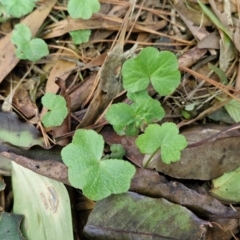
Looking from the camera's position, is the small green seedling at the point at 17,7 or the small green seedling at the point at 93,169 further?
the small green seedling at the point at 17,7

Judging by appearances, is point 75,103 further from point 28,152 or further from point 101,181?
point 101,181

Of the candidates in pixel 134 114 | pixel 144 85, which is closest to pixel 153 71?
pixel 144 85

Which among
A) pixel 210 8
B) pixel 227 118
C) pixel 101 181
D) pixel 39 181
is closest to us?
pixel 101 181

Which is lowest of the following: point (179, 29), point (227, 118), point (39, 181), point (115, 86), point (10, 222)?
point (10, 222)

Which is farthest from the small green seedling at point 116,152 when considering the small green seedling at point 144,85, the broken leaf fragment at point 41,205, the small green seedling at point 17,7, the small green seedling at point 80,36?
the small green seedling at point 17,7

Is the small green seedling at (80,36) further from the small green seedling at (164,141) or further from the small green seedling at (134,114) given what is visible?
the small green seedling at (164,141)

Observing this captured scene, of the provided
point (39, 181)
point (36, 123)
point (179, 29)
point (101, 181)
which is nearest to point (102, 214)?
point (101, 181)
